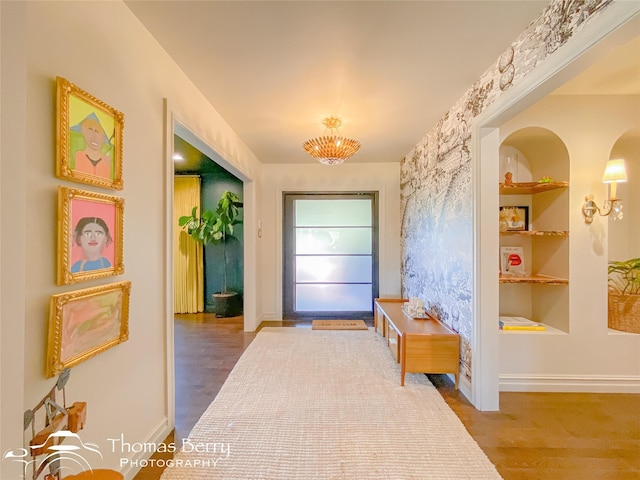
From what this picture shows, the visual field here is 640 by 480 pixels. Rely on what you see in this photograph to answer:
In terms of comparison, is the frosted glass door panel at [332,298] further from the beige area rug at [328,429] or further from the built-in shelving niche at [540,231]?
the built-in shelving niche at [540,231]

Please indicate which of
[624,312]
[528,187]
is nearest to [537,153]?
[528,187]

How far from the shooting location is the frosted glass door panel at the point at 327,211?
4648 mm

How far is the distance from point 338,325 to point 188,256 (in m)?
2.92

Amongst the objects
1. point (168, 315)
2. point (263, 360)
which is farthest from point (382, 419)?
point (168, 315)

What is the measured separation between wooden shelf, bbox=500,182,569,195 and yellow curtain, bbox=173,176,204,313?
180 inches

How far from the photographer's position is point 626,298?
2357 mm

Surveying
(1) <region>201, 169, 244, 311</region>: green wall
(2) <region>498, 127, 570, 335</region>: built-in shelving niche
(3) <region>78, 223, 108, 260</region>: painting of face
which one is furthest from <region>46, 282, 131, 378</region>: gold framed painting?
(1) <region>201, 169, 244, 311</region>: green wall

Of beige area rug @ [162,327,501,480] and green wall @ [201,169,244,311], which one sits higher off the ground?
green wall @ [201,169,244,311]

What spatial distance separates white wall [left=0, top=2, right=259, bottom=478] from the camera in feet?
2.04

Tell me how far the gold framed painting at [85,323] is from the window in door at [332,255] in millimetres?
3338

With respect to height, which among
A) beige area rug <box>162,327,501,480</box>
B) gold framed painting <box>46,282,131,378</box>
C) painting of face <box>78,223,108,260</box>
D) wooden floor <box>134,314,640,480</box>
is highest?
painting of face <box>78,223,108,260</box>

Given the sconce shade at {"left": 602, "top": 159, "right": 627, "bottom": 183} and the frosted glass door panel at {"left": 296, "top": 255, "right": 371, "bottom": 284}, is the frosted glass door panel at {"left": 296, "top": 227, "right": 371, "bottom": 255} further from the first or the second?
the sconce shade at {"left": 602, "top": 159, "right": 627, "bottom": 183}

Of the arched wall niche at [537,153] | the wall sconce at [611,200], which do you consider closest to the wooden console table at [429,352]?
the wall sconce at [611,200]

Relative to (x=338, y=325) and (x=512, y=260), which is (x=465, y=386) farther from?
(x=338, y=325)
